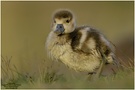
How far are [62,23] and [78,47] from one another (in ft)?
1.55

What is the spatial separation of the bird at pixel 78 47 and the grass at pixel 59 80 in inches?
6.6

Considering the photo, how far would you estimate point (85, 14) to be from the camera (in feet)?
65.5

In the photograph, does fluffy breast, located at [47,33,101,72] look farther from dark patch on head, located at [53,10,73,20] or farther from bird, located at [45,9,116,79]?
dark patch on head, located at [53,10,73,20]

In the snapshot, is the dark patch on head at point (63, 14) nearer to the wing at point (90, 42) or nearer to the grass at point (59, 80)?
Answer: the wing at point (90, 42)

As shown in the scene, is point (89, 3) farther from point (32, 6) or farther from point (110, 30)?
point (110, 30)

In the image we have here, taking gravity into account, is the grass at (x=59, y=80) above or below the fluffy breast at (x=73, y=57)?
below

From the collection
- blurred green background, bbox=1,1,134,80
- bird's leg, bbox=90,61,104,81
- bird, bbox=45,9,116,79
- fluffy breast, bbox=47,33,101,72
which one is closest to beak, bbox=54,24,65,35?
bird, bbox=45,9,116,79

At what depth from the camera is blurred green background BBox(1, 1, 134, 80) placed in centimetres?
1708

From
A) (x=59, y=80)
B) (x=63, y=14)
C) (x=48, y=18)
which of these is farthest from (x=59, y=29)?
(x=48, y=18)

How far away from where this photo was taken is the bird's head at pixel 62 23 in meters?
9.03

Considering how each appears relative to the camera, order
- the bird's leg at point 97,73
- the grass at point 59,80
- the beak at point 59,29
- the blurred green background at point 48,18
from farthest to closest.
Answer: the blurred green background at point 48,18 < the beak at point 59,29 < the bird's leg at point 97,73 < the grass at point 59,80

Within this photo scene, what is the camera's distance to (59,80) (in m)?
8.70

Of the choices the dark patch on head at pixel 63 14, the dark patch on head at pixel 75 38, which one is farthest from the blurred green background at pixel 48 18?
the dark patch on head at pixel 75 38

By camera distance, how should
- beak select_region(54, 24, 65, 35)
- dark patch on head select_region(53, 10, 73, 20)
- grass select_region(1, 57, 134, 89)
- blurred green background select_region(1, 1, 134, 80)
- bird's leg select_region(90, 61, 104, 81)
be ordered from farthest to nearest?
blurred green background select_region(1, 1, 134, 80), dark patch on head select_region(53, 10, 73, 20), beak select_region(54, 24, 65, 35), bird's leg select_region(90, 61, 104, 81), grass select_region(1, 57, 134, 89)
